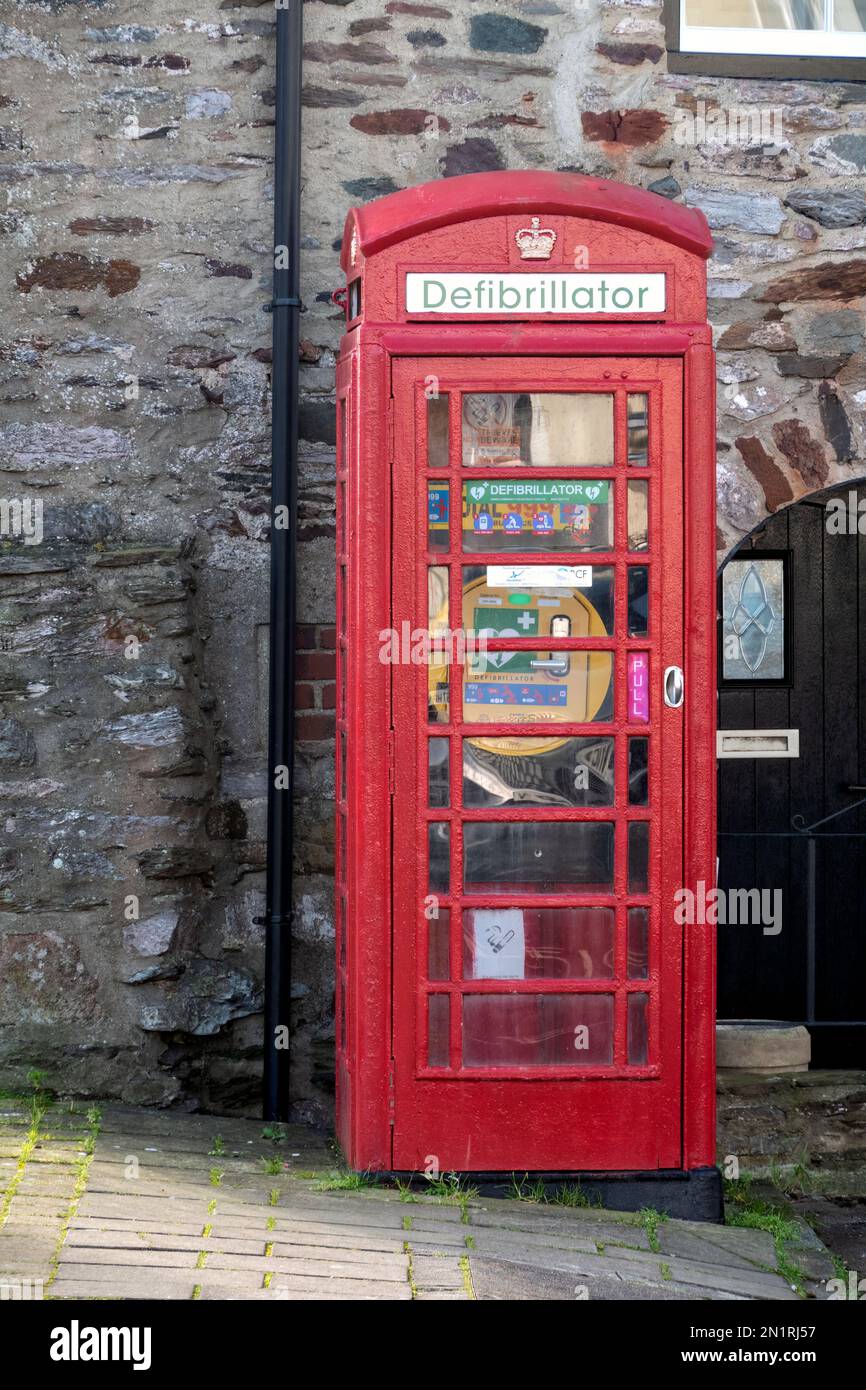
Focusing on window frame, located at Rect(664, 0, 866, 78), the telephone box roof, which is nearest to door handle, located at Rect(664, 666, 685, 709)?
the telephone box roof

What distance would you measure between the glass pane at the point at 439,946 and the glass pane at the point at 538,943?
5 centimetres

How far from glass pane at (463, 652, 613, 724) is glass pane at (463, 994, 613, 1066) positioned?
2.59 ft

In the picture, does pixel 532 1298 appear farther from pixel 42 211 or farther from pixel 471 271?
pixel 42 211

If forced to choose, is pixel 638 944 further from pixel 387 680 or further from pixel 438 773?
pixel 387 680

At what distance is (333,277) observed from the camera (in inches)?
201

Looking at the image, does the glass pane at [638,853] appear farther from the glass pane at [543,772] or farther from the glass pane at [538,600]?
the glass pane at [538,600]

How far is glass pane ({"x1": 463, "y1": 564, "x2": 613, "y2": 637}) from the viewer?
13.4ft

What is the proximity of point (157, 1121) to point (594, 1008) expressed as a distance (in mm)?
1433

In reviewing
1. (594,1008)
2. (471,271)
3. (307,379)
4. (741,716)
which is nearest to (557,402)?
(471,271)

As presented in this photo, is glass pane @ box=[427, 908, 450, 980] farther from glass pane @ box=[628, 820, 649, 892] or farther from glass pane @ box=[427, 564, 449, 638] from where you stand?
glass pane @ box=[427, 564, 449, 638]

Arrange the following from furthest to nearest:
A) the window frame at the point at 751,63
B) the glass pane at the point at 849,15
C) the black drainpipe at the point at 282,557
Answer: the glass pane at the point at 849,15
the window frame at the point at 751,63
the black drainpipe at the point at 282,557

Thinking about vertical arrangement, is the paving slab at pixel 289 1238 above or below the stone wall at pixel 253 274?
below

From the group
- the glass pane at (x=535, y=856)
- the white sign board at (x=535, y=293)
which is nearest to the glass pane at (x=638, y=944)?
the glass pane at (x=535, y=856)

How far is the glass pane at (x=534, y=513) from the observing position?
4070 mm
